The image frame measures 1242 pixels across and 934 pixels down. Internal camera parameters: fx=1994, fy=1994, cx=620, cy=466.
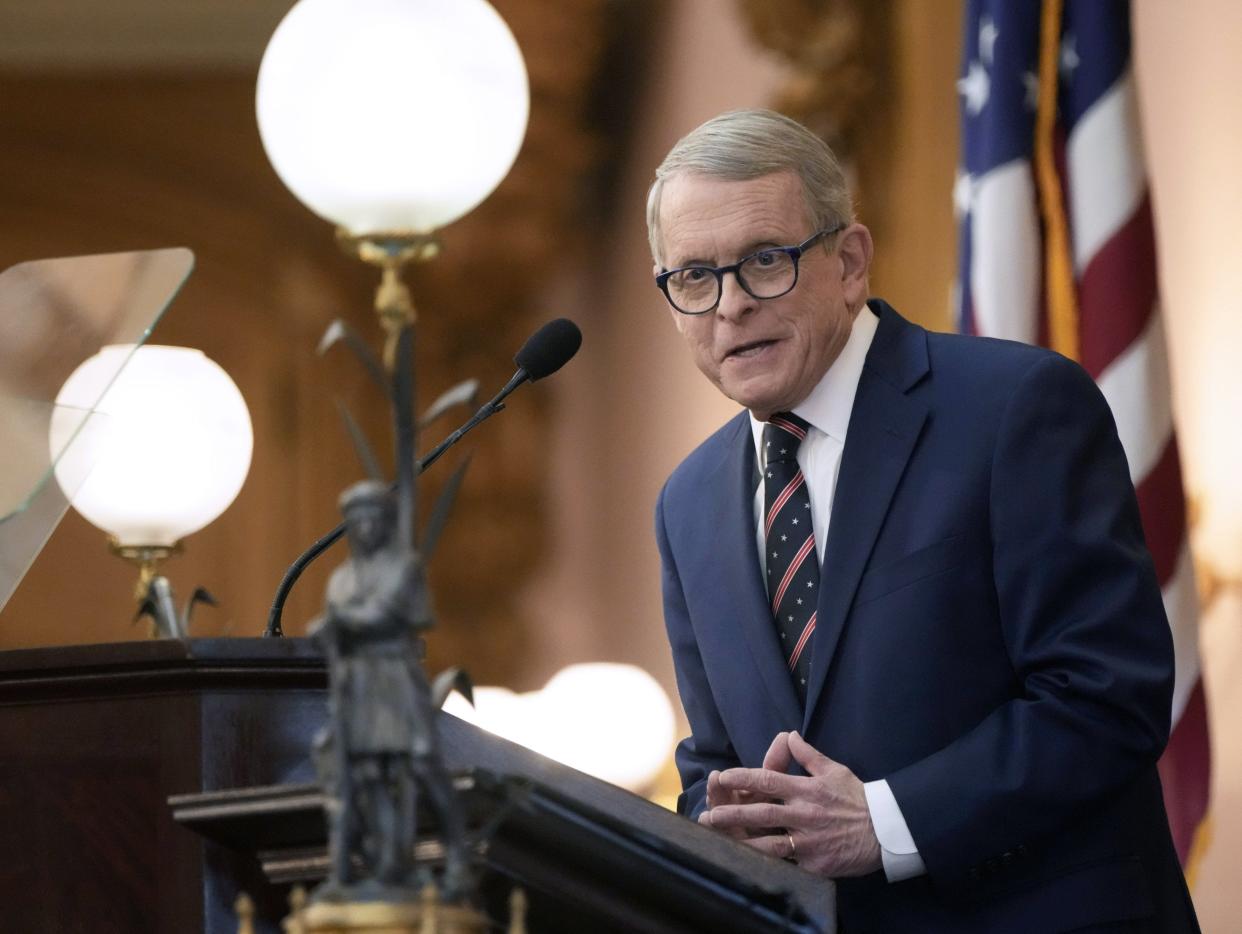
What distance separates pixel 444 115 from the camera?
5.59ft

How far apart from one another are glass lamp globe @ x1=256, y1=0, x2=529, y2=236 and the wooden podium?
504 mm

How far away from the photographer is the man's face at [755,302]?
2623 millimetres

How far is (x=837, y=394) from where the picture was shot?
8.79 ft

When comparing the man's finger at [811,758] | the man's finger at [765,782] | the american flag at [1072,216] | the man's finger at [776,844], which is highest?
the american flag at [1072,216]

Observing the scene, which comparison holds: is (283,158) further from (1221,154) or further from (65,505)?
(1221,154)

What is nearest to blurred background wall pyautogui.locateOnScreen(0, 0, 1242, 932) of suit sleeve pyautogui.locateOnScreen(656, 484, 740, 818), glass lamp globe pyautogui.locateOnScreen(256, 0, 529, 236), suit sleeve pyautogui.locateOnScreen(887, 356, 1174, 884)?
suit sleeve pyautogui.locateOnScreen(656, 484, 740, 818)

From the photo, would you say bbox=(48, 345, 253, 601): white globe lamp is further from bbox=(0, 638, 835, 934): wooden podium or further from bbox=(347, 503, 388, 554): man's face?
bbox=(347, 503, 388, 554): man's face

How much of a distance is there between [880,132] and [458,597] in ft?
11.3

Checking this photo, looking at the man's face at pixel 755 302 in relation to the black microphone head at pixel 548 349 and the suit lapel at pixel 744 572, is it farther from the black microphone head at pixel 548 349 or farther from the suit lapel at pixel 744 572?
the black microphone head at pixel 548 349

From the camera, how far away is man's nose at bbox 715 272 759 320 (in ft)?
8.57

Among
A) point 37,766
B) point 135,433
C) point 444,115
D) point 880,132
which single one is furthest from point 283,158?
point 880,132

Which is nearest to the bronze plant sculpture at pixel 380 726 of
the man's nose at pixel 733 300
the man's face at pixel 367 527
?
the man's face at pixel 367 527

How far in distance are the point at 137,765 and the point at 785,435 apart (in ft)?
3.44

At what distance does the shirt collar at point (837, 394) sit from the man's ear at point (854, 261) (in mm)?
70
